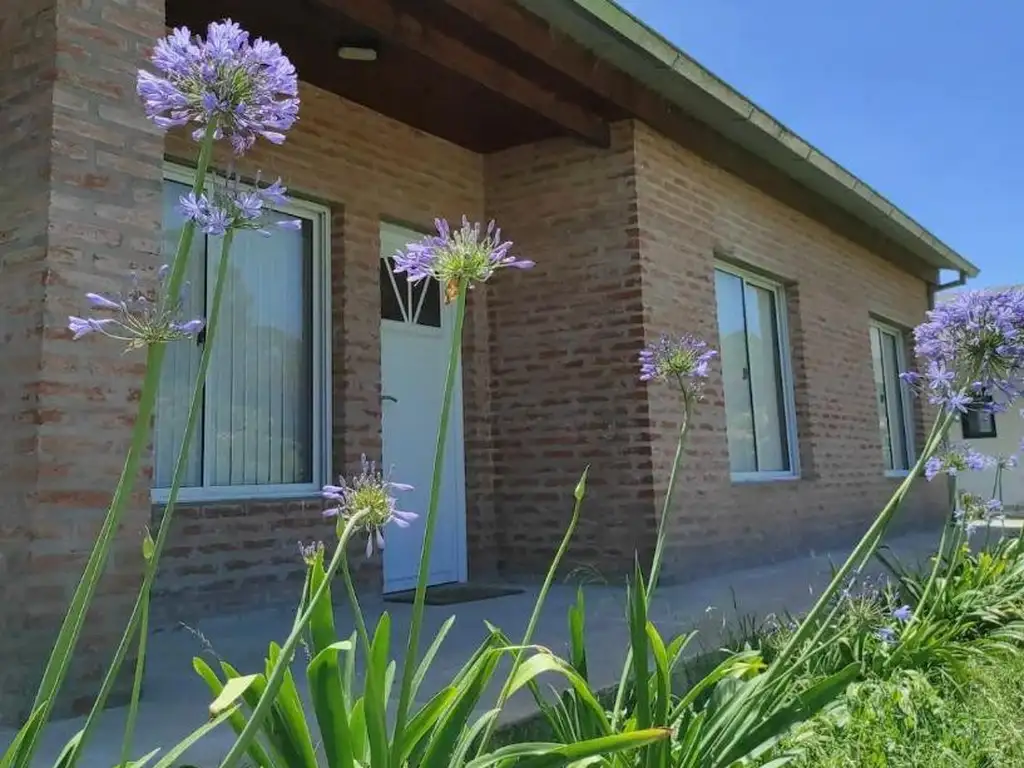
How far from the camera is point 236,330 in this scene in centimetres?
578

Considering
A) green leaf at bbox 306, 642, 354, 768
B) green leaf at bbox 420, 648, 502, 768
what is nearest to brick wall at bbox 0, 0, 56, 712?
green leaf at bbox 306, 642, 354, 768

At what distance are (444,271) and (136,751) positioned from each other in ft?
6.32

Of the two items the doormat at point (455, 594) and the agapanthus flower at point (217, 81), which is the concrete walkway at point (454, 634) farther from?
the agapanthus flower at point (217, 81)

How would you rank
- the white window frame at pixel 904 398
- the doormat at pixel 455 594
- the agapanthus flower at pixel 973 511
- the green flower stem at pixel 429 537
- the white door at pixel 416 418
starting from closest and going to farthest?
1. the green flower stem at pixel 429 537
2. the agapanthus flower at pixel 973 511
3. the doormat at pixel 455 594
4. the white door at pixel 416 418
5. the white window frame at pixel 904 398

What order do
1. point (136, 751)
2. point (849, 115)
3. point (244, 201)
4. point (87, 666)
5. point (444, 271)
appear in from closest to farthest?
point (244, 201) < point (444, 271) < point (136, 751) < point (87, 666) < point (849, 115)

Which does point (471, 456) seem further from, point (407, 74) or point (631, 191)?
point (407, 74)

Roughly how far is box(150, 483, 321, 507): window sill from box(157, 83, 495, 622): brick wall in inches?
2.3

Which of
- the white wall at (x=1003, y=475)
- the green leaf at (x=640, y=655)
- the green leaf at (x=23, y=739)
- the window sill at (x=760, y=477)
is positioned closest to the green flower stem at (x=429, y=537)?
the green leaf at (x=23, y=739)

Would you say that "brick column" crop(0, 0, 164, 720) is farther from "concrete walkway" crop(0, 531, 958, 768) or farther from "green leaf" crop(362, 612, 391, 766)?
"green leaf" crop(362, 612, 391, 766)

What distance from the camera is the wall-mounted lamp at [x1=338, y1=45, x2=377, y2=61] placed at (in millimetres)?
5602

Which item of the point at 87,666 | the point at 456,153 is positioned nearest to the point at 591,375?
the point at 456,153

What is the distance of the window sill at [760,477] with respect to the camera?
8099 millimetres

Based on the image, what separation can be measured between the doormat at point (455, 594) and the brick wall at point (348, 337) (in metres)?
0.23

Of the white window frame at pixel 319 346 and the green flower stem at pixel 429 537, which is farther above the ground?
the white window frame at pixel 319 346
